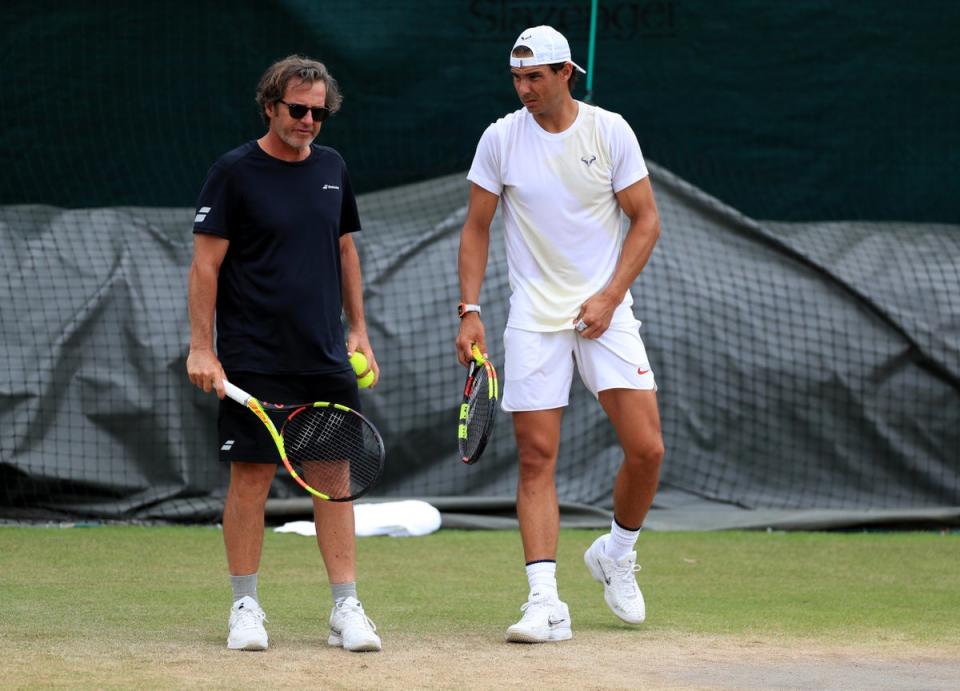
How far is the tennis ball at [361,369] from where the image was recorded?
4879mm

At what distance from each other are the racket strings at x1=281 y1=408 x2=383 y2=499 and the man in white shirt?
527 mm

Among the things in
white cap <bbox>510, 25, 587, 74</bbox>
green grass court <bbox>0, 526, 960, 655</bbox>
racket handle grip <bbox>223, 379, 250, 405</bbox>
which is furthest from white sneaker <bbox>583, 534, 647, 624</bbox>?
white cap <bbox>510, 25, 587, 74</bbox>

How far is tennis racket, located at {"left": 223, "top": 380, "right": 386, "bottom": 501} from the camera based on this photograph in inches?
181

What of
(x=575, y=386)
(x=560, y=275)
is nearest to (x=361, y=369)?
(x=560, y=275)

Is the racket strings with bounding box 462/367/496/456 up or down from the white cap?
down

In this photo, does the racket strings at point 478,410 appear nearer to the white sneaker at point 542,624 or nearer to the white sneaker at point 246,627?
the white sneaker at point 542,624

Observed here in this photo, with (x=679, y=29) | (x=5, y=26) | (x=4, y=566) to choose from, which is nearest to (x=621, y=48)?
(x=679, y=29)

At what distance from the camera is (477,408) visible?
16.7 feet

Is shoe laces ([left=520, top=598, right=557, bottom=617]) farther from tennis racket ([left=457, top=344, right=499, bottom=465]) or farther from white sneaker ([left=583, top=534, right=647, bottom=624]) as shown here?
tennis racket ([left=457, top=344, right=499, bottom=465])

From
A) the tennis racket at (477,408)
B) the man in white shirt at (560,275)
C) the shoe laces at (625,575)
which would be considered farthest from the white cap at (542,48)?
the shoe laces at (625,575)

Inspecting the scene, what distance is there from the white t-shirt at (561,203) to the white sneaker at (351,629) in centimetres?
105

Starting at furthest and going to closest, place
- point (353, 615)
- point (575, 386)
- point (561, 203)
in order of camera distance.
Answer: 1. point (575, 386)
2. point (561, 203)
3. point (353, 615)

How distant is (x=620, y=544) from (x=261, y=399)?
1.33m

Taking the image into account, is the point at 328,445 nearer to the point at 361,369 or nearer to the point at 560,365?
the point at 361,369
